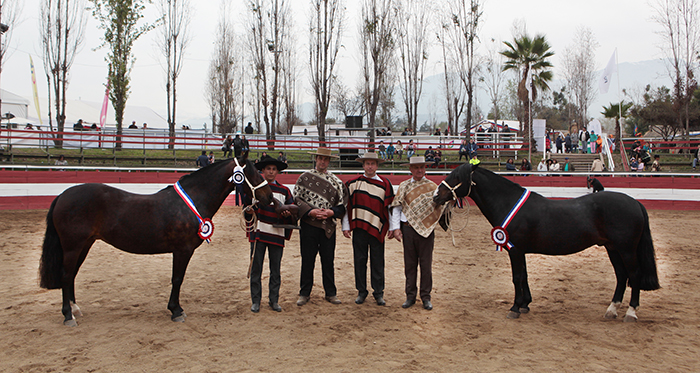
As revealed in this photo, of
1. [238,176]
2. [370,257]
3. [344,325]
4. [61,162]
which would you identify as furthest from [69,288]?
[61,162]

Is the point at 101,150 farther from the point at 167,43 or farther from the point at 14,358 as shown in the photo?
the point at 14,358

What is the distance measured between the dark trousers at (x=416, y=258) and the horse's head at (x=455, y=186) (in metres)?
0.46

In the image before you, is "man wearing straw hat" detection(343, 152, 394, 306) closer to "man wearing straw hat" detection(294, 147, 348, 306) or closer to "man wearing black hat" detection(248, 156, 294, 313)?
"man wearing straw hat" detection(294, 147, 348, 306)

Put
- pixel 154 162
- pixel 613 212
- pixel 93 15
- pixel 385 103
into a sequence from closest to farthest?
pixel 613 212, pixel 154 162, pixel 93 15, pixel 385 103

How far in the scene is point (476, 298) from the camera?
18.0 ft

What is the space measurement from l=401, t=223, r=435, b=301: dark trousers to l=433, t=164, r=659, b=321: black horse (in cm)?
50

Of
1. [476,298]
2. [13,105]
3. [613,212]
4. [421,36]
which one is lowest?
[476,298]

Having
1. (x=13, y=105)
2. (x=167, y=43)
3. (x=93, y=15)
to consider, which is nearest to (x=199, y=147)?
(x=167, y=43)

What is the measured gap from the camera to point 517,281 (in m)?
4.80

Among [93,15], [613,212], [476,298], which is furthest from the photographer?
[93,15]

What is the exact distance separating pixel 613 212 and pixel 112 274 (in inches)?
260

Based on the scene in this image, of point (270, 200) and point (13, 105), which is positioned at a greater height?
point (13, 105)

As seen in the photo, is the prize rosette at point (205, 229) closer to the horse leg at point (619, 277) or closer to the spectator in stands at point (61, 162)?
the horse leg at point (619, 277)

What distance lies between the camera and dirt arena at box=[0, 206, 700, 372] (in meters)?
3.62
